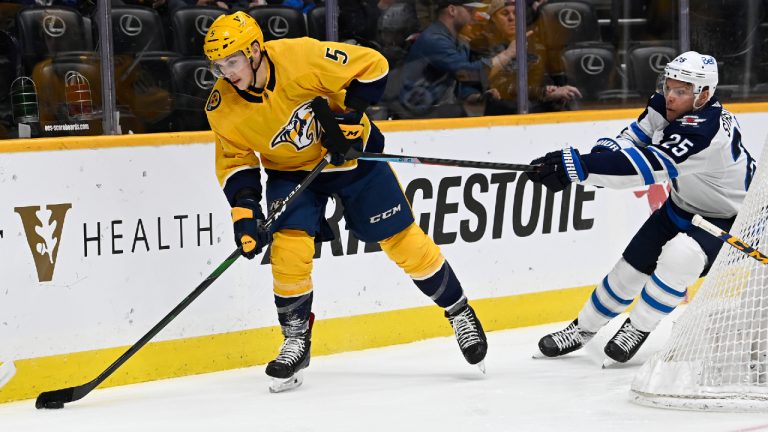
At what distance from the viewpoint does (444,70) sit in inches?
186

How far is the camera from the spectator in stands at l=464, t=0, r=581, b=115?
4828 mm

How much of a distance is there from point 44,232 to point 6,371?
43cm

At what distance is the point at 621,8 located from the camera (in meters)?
5.20

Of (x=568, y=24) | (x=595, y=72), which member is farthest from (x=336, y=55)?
(x=595, y=72)

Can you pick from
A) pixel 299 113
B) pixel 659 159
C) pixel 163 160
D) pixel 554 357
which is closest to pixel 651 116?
pixel 659 159

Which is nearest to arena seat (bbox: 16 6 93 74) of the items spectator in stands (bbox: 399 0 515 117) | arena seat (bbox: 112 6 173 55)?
arena seat (bbox: 112 6 173 55)

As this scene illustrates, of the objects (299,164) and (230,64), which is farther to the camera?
(299,164)

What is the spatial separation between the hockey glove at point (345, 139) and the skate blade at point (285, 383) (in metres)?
0.67

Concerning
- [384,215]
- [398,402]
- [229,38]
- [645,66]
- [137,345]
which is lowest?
[398,402]

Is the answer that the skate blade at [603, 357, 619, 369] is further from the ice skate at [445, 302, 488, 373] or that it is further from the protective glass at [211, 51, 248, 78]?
the protective glass at [211, 51, 248, 78]

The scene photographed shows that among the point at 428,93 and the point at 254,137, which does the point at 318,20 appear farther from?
the point at 254,137

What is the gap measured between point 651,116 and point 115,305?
1809 millimetres

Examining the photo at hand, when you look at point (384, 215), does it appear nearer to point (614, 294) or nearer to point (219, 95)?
point (219, 95)

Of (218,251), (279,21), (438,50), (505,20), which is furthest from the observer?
(505,20)
